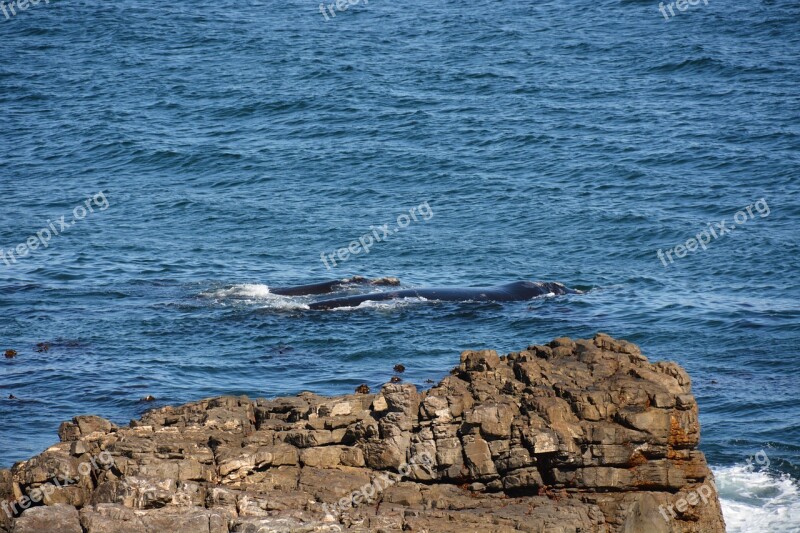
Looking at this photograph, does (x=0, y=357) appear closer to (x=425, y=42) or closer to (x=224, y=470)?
(x=224, y=470)

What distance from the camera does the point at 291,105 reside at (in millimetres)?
78188

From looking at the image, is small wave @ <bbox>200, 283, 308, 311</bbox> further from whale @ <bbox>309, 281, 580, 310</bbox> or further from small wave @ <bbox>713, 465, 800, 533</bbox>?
small wave @ <bbox>713, 465, 800, 533</bbox>

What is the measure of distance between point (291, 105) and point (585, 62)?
843 inches

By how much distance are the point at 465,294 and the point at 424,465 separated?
2312cm

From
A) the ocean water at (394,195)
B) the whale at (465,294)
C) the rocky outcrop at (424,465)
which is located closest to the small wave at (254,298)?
the ocean water at (394,195)

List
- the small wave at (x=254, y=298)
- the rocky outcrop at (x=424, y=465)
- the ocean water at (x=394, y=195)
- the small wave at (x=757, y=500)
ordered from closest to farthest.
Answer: the rocky outcrop at (x=424, y=465)
the small wave at (x=757, y=500)
the ocean water at (x=394, y=195)
the small wave at (x=254, y=298)

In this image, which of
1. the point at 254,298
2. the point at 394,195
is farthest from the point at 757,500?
the point at 394,195

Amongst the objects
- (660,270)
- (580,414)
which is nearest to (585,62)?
(660,270)

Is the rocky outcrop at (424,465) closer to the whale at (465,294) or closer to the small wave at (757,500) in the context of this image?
the small wave at (757,500)

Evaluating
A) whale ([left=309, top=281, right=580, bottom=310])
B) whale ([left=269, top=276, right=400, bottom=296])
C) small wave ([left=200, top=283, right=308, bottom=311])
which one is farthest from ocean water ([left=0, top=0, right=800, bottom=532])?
whale ([left=269, top=276, right=400, bottom=296])

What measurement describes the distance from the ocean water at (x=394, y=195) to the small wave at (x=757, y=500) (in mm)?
86

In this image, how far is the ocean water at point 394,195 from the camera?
39.7 m

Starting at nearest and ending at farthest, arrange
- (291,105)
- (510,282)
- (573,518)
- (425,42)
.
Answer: (573,518)
(510,282)
(291,105)
(425,42)

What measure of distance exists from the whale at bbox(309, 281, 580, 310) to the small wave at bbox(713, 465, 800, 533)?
16394 millimetres
